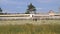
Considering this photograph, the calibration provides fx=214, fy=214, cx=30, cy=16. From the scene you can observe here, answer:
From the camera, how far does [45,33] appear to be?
795 cm

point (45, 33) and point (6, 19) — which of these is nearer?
point (45, 33)

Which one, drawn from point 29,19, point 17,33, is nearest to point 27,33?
point 17,33

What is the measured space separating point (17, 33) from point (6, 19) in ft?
32.3

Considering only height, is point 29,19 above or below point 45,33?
below

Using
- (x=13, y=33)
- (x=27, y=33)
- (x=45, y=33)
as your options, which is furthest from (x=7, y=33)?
(x=45, y=33)

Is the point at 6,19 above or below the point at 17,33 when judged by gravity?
below

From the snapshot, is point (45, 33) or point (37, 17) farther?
point (37, 17)

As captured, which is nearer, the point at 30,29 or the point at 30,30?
the point at 30,30

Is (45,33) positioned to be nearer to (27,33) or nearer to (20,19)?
(27,33)

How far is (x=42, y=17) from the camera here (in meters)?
18.0

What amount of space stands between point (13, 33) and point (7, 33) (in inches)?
8.9

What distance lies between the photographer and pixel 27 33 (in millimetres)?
8000

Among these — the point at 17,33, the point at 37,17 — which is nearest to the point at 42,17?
the point at 37,17

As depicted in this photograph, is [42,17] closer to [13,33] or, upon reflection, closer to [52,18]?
[52,18]
